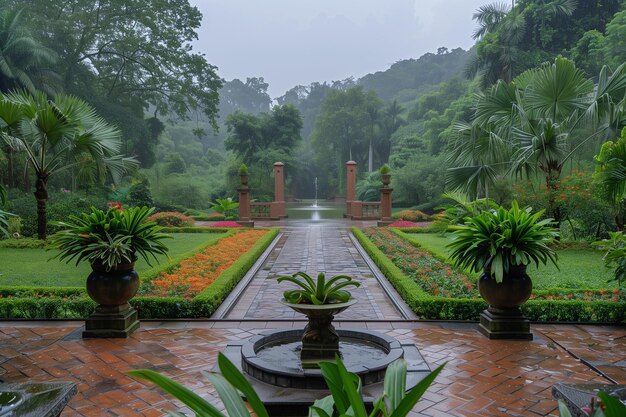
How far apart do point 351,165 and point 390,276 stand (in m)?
16.6

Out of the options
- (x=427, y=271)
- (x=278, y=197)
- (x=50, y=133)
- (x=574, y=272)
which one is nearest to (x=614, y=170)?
(x=427, y=271)

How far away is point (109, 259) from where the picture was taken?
551cm

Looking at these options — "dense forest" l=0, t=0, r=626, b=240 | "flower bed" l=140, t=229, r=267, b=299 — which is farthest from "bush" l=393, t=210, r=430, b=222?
"flower bed" l=140, t=229, r=267, b=299

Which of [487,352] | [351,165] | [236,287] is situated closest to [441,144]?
[351,165]

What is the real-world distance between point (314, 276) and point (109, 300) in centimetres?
428

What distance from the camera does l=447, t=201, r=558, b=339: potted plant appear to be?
5.47m

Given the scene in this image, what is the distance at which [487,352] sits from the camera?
5102 millimetres

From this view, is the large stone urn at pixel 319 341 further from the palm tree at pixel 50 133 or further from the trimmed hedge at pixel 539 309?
the palm tree at pixel 50 133

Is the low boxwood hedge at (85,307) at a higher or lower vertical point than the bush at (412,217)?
lower

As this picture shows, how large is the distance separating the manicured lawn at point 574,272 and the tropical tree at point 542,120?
1.42 m

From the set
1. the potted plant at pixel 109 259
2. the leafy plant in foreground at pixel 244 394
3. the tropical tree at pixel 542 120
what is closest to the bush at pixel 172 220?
the tropical tree at pixel 542 120

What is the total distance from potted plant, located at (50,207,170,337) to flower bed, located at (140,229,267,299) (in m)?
1.33

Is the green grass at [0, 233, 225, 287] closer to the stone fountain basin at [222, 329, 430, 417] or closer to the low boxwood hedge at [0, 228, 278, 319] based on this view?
the low boxwood hedge at [0, 228, 278, 319]

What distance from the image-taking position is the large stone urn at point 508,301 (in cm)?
552
